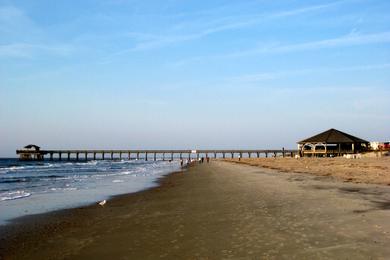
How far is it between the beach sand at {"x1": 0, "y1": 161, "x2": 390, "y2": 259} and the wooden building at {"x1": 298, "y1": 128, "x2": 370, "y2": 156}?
5671 centimetres

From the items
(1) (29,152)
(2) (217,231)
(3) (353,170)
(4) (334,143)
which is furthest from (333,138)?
(1) (29,152)

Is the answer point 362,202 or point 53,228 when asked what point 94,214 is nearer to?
point 53,228

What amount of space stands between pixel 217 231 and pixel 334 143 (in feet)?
209

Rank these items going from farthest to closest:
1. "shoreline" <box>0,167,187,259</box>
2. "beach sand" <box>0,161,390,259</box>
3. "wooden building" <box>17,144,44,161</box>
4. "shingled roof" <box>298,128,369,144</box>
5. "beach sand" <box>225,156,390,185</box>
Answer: "wooden building" <box>17,144,44,161</box>
"shingled roof" <box>298,128,369,144</box>
"beach sand" <box>225,156,390,185</box>
"shoreline" <box>0,167,187,259</box>
"beach sand" <box>0,161,390,259</box>

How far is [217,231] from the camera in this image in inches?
366

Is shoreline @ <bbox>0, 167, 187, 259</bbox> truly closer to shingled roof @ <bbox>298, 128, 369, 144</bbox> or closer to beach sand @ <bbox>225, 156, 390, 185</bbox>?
beach sand @ <bbox>225, 156, 390, 185</bbox>

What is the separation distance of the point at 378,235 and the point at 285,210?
3886 mm

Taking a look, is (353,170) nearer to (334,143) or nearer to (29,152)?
(334,143)

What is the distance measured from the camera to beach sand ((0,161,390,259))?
7.45 meters

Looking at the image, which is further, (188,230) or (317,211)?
(317,211)

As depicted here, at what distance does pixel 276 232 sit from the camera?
8.84 m

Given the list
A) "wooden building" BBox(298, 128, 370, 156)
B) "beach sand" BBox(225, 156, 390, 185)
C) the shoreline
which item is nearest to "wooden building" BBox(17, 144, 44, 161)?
"wooden building" BBox(298, 128, 370, 156)

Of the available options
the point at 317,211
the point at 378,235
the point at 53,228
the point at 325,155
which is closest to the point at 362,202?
the point at 317,211

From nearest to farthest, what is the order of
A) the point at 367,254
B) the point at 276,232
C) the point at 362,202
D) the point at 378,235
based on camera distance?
1. the point at 367,254
2. the point at 378,235
3. the point at 276,232
4. the point at 362,202
